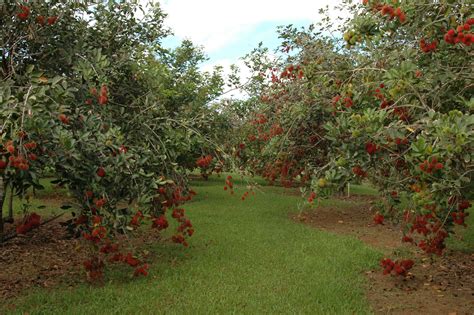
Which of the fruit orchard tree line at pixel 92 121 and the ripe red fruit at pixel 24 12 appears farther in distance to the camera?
the ripe red fruit at pixel 24 12

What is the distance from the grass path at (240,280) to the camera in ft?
16.8

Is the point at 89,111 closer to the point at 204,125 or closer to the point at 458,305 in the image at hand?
the point at 204,125

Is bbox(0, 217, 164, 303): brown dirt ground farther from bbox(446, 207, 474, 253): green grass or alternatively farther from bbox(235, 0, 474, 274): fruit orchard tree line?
bbox(446, 207, 474, 253): green grass

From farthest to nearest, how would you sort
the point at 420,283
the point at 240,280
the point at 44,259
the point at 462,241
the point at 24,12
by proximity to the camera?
the point at 462,241, the point at 44,259, the point at 420,283, the point at 240,280, the point at 24,12

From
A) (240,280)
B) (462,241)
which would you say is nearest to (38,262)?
(240,280)

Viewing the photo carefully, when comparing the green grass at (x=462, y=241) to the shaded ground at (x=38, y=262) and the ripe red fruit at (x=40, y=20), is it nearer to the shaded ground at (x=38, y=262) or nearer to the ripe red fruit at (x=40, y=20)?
the shaded ground at (x=38, y=262)

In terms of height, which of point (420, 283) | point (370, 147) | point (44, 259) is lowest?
point (420, 283)

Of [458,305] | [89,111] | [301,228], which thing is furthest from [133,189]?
[301,228]

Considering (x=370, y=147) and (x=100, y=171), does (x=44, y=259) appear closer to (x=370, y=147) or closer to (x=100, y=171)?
(x=100, y=171)

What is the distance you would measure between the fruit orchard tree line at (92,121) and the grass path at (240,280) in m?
0.47

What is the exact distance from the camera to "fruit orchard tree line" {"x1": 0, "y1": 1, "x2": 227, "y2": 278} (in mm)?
4082

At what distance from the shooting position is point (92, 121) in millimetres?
4840

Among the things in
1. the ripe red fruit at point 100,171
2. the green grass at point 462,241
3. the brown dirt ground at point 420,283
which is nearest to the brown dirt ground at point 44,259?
the ripe red fruit at point 100,171

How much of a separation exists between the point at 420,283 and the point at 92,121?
15.8 ft
